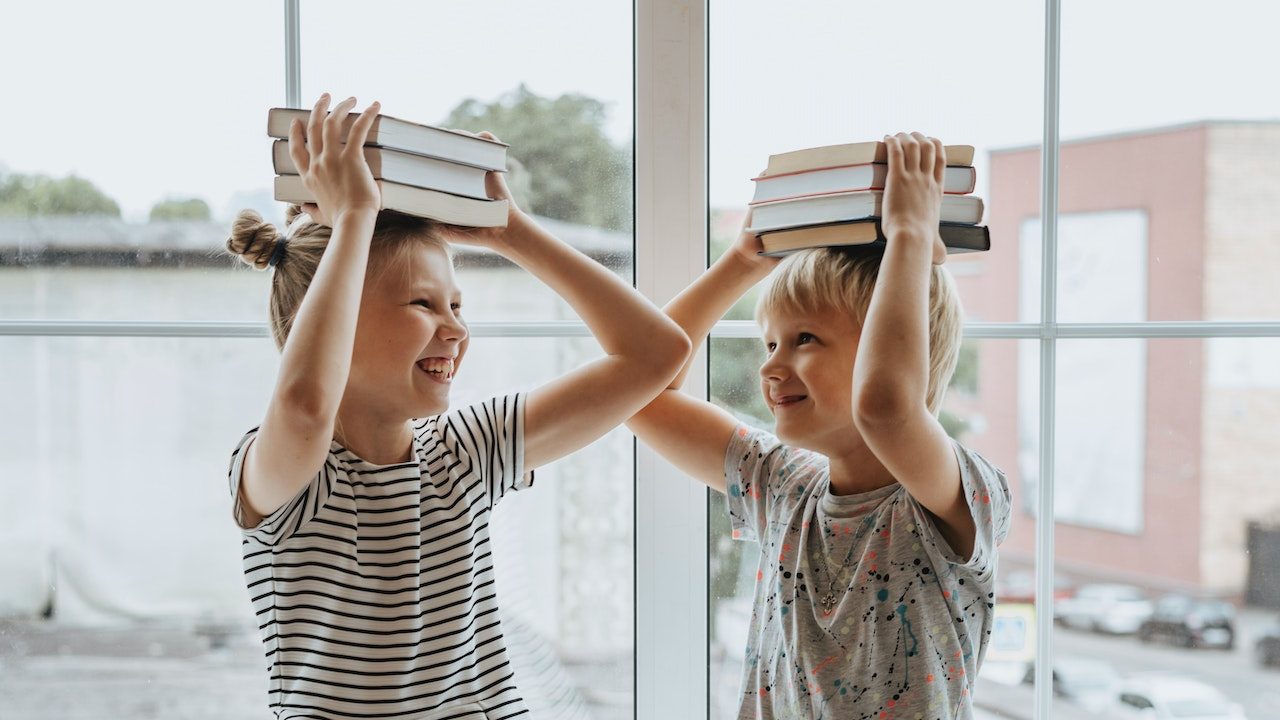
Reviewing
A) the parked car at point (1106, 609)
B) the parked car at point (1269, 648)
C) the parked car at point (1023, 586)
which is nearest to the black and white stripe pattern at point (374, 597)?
the parked car at point (1023, 586)

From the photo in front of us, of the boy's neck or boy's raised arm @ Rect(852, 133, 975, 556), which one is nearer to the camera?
boy's raised arm @ Rect(852, 133, 975, 556)

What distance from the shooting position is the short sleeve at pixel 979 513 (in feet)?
3.57

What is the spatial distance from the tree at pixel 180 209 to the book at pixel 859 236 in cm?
82

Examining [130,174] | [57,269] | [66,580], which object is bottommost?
[66,580]

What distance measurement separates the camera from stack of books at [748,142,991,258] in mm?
1105

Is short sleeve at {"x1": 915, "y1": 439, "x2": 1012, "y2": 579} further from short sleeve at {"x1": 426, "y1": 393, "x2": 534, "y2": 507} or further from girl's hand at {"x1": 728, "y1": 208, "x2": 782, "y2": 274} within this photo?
short sleeve at {"x1": 426, "y1": 393, "x2": 534, "y2": 507}

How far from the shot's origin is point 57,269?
138 cm

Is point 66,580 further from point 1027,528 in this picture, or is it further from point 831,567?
point 1027,528

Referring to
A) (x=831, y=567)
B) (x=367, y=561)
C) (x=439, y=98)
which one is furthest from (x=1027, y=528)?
(x=439, y=98)

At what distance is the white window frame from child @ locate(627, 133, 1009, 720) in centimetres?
21

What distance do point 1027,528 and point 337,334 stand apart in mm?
1103

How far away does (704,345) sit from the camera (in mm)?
1445

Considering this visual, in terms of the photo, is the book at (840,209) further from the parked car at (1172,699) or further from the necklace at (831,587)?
the parked car at (1172,699)

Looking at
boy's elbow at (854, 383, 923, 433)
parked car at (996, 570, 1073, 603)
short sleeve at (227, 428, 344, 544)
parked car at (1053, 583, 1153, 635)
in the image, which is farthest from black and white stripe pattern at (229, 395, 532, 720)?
parked car at (1053, 583, 1153, 635)
